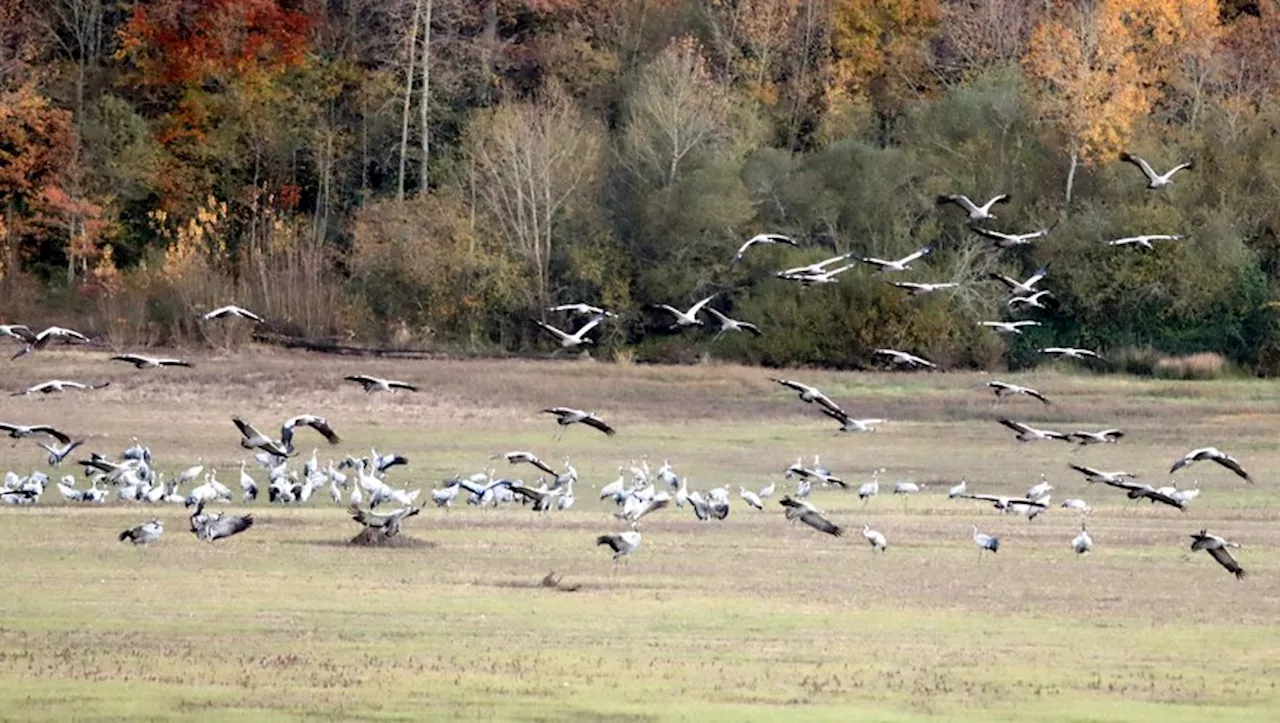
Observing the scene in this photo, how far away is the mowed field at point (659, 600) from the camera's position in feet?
62.3

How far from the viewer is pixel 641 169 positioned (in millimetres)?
71188

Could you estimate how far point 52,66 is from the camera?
76250 millimetres

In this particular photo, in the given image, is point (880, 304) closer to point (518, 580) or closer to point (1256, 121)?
point (1256, 121)

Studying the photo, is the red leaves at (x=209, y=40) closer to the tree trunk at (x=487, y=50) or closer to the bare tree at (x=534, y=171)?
the tree trunk at (x=487, y=50)

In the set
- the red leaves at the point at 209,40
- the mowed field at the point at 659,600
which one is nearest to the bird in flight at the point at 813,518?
the mowed field at the point at 659,600

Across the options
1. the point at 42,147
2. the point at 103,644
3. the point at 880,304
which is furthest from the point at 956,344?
the point at 103,644

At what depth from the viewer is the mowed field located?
1898cm

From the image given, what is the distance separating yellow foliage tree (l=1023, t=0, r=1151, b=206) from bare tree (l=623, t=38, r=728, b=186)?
911cm

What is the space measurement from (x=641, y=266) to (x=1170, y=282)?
1434 centimetres

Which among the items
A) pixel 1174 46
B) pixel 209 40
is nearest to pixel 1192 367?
pixel 1174 46

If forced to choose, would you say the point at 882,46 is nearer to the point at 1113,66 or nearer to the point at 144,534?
the point at 1113,66

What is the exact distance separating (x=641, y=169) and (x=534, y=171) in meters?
3.42

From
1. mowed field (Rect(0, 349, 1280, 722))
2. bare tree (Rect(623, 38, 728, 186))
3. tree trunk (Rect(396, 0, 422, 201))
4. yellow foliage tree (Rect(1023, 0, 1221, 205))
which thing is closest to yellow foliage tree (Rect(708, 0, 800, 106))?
bare tree (Rect(623, 38, 728, 186))

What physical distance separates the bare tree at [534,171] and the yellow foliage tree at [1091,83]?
41.5 feet
